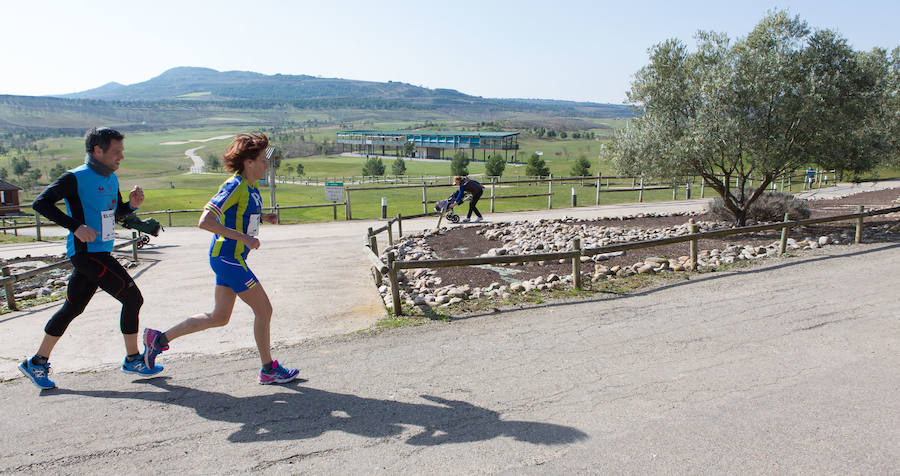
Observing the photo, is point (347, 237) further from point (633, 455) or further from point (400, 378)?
point (633, 455)

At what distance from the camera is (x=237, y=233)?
419cm

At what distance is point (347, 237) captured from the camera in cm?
1650

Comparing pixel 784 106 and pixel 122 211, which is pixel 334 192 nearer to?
pixel 784 106

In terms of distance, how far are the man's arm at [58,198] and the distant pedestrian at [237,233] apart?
973 millimetres

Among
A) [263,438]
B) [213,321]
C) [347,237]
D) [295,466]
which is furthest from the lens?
[347,237]

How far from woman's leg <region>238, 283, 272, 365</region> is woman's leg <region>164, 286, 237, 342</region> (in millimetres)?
153

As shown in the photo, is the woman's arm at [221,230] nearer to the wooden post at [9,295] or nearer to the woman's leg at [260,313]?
the woman's leg at [260,313]

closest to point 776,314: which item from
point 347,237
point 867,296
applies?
point 867,296

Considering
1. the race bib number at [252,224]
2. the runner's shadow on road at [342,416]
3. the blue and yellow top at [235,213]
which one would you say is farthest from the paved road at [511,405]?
the race bib number at [252,224]

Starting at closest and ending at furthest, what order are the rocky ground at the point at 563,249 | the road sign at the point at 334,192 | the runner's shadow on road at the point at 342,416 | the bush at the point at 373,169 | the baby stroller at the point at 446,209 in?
the runner's shadow on road at the point at 342,416 < the rocky ground at the point at 563,249 < the baby stroller at the point at 446,209 < the road sign at the point at 334,192 < the bush at the point at 373,169

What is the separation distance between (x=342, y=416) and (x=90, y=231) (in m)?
2.30

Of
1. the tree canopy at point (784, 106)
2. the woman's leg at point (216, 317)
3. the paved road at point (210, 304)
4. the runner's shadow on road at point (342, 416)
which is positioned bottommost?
the paved road at point (210, 304)

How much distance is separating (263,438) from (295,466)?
0.45 metres

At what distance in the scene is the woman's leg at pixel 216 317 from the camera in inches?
178
